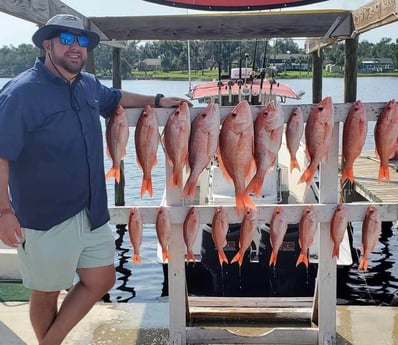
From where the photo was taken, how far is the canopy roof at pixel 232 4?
452 cm

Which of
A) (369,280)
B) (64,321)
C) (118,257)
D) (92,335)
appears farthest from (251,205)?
(118,257)

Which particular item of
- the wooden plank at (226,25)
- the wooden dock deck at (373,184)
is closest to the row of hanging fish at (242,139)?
the wooden plank at (226,25)

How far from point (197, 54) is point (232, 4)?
12258mm

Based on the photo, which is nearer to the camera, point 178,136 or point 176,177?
point 178,136

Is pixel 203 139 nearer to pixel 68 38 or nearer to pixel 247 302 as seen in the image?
pixel 68 38

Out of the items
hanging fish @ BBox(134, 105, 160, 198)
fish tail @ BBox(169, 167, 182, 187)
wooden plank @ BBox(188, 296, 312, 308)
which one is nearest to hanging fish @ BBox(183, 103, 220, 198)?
fish tail @ BBox(169, 167, 182, 187)

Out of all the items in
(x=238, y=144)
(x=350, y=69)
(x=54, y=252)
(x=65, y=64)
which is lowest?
(x=54, y=252)

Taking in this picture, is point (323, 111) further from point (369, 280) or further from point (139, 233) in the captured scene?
point (369, 280)

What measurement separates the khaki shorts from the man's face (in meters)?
0.75

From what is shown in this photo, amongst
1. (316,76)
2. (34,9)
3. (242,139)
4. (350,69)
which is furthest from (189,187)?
(316,76)

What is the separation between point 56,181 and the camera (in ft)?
9.56

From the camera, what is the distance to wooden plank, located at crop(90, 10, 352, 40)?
6.96 m

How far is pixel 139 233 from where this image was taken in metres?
3.45

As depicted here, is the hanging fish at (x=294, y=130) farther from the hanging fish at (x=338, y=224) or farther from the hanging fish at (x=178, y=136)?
the hanging fish at (x=178, y=136)
